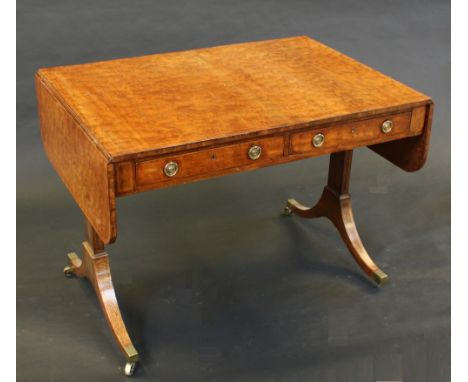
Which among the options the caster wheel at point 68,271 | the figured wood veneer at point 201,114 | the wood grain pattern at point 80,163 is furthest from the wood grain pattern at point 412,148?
the caster wheel at point 68,271

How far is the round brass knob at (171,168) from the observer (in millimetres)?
2338

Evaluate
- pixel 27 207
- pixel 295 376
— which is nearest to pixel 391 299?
pixel 295 376

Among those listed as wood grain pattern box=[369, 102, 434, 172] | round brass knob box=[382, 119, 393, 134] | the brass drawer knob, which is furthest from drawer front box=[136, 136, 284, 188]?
wood grain pattern box=[369, 102, 434, 172]

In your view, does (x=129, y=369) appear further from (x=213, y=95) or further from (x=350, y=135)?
(x=350, y=135)

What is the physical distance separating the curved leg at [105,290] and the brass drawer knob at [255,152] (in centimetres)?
71

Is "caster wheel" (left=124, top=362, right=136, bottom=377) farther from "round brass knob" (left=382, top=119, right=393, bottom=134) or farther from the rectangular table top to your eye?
"round brass knob" (left=382, top=119, right=393, bottom=134)

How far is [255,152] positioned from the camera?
246 cm

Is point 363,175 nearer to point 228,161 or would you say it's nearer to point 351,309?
point 351,309

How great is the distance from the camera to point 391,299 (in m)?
3.09

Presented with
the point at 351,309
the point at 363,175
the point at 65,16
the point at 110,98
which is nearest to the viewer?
the point at 110,98

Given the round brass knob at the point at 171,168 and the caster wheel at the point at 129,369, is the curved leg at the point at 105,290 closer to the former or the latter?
the caster wheel at the point at 129,369

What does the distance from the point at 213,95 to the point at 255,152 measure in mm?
315

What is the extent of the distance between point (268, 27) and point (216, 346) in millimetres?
3473

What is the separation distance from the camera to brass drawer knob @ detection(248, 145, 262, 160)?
2.45 m
